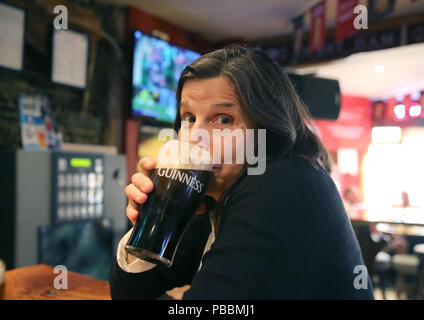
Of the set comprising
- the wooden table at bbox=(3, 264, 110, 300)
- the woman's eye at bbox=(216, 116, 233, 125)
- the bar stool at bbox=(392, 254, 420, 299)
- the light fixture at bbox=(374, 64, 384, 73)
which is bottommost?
the bar stool at bbox=(392, 254, 420, 299)

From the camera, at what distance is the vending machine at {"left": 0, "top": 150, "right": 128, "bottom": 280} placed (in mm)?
2275

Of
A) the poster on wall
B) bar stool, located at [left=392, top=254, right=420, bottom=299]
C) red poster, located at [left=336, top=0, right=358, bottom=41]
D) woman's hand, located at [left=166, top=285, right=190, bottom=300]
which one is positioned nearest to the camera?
woman's hand, located at [left=166, top=285, right=190, bottom=300]

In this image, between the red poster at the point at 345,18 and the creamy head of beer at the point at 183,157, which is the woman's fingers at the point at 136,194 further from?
the red poster at the point at 345,18

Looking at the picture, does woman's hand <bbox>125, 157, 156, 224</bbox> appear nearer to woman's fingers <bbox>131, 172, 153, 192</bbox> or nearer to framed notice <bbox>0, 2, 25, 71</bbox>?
woman's fingers <bbox>131, 172, 153, 192</bbox>

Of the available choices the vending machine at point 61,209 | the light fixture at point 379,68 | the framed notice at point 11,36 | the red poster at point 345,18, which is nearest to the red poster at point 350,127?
the light fixture at point 379,68

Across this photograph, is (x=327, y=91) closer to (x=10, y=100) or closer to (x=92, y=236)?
(x=92, y=236)

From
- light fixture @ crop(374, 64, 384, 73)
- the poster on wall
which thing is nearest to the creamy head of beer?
the poster on wall

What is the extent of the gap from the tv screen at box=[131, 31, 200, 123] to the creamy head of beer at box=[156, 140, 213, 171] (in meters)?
3.16

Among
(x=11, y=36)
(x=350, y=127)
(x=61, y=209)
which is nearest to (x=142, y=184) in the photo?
(x=61, y=209)

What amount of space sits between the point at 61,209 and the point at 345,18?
2.59m

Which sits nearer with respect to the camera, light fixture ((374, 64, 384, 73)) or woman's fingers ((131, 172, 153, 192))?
woman's fingers ((131, 172, 153, 192))

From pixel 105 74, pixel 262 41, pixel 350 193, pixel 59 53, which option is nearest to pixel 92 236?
pixel 59 53

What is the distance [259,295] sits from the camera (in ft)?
1.80

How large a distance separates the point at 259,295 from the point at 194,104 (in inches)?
14.7
